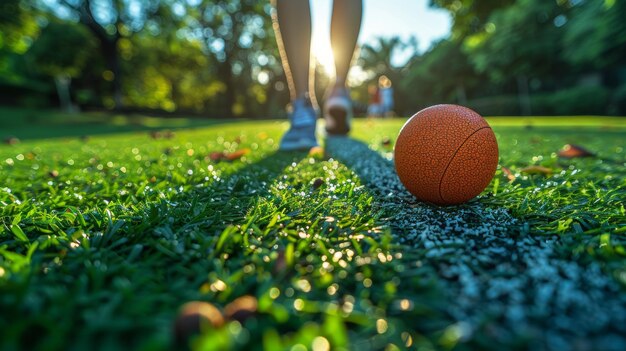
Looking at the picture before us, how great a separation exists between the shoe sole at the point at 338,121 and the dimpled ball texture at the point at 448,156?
3.43 meters

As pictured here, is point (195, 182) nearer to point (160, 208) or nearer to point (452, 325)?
point (160, 208)

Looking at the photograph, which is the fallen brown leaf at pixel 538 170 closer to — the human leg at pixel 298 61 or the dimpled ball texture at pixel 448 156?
the dimpled ball texture at pixel 448 156

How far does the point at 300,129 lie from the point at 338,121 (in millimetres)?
1693

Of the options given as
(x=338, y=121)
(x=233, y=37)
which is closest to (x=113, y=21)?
(x=233, y=37)

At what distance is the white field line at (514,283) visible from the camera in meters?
0.86

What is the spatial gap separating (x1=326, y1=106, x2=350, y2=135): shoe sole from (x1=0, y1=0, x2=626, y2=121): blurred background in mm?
10006

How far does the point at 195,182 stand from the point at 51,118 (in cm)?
2263

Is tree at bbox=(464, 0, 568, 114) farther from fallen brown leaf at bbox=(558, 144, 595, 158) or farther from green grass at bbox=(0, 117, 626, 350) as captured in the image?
green grass at bbox=(0, 117, 626, 350)

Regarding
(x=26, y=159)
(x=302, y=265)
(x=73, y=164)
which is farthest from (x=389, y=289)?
(x=26, y=159)

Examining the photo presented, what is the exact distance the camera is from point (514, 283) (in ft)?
3.43

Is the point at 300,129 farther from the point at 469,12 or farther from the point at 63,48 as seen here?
the point at 63,48

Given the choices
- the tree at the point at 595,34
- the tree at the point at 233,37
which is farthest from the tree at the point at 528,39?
the tree at the point at 233,37

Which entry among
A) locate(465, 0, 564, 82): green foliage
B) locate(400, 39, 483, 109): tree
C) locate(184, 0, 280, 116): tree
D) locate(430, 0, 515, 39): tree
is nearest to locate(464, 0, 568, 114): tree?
locate(465, 0, 564, 82): green foliage

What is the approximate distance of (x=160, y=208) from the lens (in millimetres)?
1725
